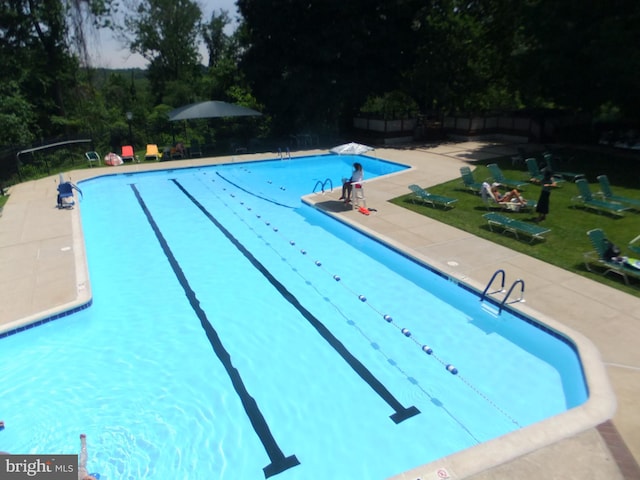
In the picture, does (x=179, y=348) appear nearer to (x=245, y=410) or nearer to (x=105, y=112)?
(x=245, y=410)

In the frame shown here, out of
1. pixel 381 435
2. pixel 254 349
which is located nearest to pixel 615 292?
pixel 381 435

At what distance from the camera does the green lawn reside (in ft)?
32.2

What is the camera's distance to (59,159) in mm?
22609

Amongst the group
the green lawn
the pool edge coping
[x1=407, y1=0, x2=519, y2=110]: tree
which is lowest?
the pool edge coping

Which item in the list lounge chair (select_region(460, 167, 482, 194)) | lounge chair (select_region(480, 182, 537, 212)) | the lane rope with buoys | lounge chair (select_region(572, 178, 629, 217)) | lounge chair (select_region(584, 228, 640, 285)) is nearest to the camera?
the lane rope with buoys

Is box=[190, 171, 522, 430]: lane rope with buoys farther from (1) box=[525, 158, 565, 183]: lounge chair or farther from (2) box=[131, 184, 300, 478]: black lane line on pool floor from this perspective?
(1) box=[525, 158, 565, 183]: lounge chair

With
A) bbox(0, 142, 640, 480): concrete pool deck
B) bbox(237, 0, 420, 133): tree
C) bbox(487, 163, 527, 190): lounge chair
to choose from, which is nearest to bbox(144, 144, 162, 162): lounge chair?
bbox(0, 142, 640, 480): concrete pool deck

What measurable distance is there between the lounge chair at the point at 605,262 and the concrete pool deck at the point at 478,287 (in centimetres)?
53

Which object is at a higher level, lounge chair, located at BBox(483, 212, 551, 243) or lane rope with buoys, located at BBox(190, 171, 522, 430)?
lounge chair, located at BBox(483, 212, 551, 243)

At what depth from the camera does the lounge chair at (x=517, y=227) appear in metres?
10.5

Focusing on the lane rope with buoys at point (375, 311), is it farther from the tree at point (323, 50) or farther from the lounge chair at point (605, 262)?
the tree at point (323, 50)

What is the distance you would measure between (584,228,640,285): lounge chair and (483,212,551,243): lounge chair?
1.38 m

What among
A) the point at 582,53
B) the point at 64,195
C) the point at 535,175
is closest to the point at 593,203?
the point at 535,175

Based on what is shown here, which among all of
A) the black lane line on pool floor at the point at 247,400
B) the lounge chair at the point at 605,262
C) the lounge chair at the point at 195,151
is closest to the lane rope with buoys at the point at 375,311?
the black lane line on pool floor at the point at 247,400
